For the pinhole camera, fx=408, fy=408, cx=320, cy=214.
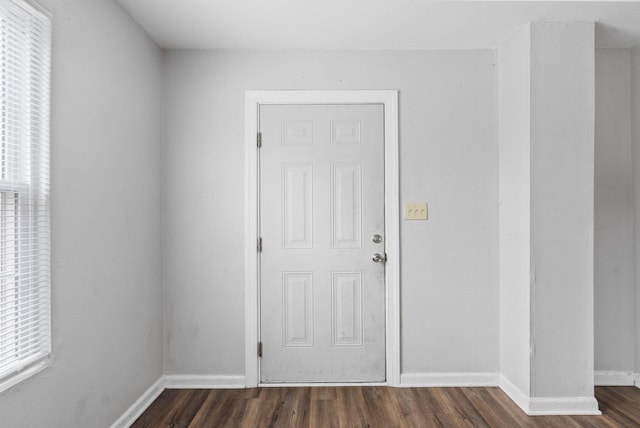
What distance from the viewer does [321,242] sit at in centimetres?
283

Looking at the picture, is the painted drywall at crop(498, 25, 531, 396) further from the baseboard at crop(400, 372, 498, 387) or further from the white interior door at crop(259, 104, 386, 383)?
the white interior door at crop(259, 104, 386, 383)

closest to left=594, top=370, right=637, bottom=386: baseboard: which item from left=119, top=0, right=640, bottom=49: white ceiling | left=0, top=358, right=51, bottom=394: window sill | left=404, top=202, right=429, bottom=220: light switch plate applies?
left=404, top=202, right=429, bottom=220: light switch plate

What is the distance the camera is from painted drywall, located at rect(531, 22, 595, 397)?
2443 millimetres

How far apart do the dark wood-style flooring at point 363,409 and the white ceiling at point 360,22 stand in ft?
7.60

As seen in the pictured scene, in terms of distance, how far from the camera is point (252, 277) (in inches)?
110

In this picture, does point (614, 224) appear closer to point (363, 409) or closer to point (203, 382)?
point (363, 409)

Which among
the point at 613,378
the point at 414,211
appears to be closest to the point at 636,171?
the point at 613,378

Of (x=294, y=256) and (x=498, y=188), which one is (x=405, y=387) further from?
(x=498, y=188)

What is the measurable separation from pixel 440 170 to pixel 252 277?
149cm

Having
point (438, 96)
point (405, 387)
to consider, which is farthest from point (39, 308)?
point (438, 96)

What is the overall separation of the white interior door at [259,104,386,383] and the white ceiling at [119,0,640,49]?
0.47 meters

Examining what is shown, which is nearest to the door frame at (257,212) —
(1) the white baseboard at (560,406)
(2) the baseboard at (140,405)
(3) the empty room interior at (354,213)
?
(3) the empty room interior at (354,213)

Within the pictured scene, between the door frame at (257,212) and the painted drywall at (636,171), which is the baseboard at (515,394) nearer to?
the door frame at (257,212)

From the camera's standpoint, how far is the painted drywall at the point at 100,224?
1.71 m
